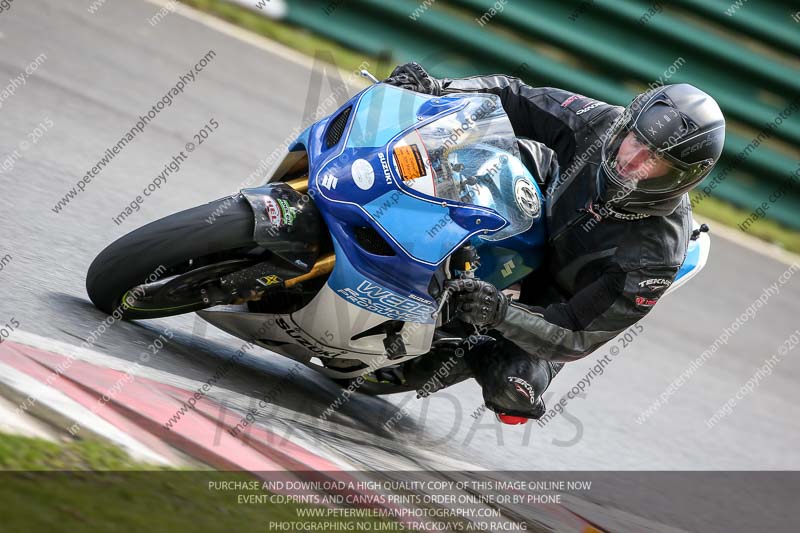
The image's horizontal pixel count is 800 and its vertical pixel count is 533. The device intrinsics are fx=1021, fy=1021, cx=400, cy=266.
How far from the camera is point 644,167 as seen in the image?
3.60 m

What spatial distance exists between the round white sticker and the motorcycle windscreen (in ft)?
0.31

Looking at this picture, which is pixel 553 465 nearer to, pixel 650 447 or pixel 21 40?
pixel 650 447

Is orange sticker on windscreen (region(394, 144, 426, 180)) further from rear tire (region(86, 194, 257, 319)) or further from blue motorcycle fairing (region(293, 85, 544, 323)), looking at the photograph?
rear tire (region(86, 194, 257, 319))

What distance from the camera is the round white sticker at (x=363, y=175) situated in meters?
3.39

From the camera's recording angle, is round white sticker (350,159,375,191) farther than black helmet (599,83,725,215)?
No

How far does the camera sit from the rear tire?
3.36m

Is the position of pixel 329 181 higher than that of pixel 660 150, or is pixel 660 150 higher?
pixel 329 181

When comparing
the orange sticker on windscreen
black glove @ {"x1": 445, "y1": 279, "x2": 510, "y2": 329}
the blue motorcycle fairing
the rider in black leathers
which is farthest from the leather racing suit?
the orange sticker on windscreen

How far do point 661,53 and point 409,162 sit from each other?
565cm

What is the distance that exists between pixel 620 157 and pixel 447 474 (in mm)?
1396

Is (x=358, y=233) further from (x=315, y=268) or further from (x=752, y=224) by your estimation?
(x=752, y=224)

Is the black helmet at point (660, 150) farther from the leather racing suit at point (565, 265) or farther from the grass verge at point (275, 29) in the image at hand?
the grass verge at point (275, 29)

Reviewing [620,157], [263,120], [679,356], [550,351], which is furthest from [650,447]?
[263,120]

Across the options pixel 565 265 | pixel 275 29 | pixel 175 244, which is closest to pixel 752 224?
pixel 275 29
